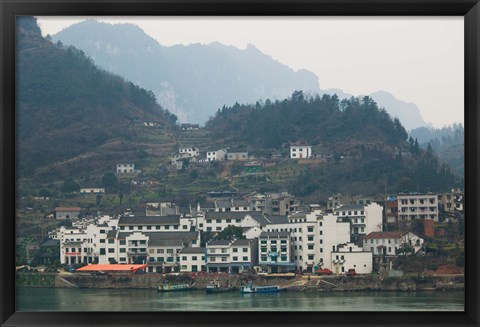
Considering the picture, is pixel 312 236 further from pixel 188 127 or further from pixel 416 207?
pixel 188 127

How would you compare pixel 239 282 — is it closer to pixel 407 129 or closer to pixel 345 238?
pixel 345 238

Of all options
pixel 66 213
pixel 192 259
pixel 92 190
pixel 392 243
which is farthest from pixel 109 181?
pixel 392 243

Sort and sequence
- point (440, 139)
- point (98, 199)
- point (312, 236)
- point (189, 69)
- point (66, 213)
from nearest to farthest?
1. point (312, 236)
2. point (66, 213)
3. point (440, 139)
4. point (98, 199)
5. point (189, 69)

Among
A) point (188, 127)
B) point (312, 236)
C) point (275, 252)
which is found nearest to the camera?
point (275, 252)

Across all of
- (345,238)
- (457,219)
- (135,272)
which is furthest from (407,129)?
(135,272)

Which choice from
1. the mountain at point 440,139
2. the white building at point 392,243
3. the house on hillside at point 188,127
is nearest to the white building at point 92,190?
the house on hillside at point 188,127

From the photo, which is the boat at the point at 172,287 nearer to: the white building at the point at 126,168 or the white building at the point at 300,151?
the white building at the point at 126,168
